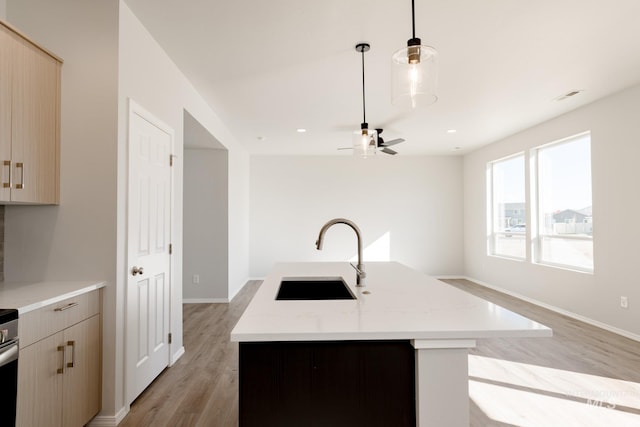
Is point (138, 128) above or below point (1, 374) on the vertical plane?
above

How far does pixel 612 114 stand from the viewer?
3936 millimetres

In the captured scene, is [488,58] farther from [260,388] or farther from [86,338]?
[86,338]

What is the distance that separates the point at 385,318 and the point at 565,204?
15.4 ft

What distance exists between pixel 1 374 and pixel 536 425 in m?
2.75

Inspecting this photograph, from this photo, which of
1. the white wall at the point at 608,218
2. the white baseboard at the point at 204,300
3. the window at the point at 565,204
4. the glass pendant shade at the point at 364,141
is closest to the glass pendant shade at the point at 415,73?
the glass pendant shade at the point at 364,141

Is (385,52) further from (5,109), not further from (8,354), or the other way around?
(8,354)

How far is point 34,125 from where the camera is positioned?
1.96 metres

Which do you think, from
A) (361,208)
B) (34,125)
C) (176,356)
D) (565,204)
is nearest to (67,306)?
(34,125)

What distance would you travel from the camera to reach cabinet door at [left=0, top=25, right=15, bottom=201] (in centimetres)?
174

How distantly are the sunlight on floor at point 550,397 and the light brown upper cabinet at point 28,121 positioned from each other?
10.00 feet

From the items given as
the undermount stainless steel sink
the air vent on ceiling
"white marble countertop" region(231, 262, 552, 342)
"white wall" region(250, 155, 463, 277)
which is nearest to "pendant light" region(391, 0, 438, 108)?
"white marble countertop" region(231, 262, 552, 342)

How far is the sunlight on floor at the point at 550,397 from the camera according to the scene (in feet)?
7.14

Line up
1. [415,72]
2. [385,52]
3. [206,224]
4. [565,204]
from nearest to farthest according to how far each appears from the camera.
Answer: [415,72] < [385,52] < [565,204] < [206,224]

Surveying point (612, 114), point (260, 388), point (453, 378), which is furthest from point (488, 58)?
point (260, 388)
